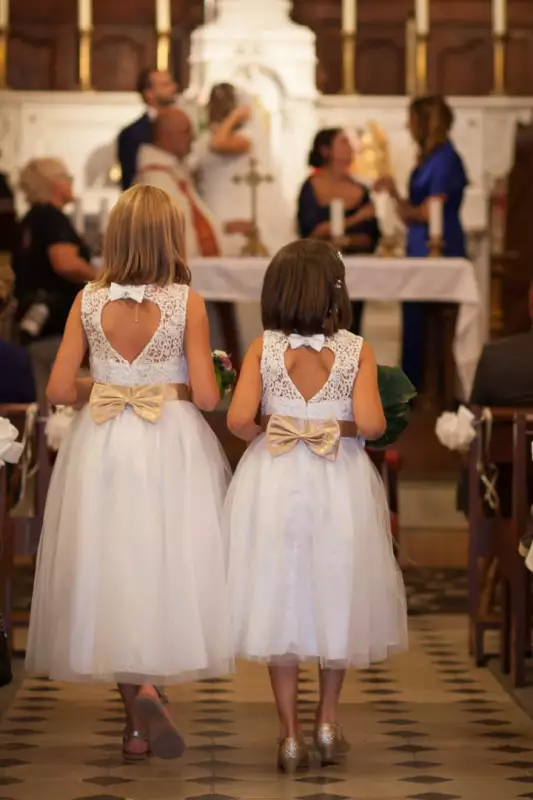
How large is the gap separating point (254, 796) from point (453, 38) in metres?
10.5

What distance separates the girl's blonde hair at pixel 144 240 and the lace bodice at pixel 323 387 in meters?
0.36

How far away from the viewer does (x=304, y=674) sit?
291 inches

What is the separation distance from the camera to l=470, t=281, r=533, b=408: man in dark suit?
25.5 ft

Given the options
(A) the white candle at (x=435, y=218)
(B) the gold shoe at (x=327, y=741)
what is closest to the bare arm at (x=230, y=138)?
(A) the white candle at (x=435, y=218)

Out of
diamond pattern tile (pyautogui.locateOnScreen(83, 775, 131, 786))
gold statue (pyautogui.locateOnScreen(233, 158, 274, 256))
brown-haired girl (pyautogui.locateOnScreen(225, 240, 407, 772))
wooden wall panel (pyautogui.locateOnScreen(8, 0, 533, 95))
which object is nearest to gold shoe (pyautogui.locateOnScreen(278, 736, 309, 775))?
brown-haired girl (pyautogui.locateOnScreen(225, 240, 407, 772))

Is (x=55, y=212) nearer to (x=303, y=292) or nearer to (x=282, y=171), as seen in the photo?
(x=282, y=171)

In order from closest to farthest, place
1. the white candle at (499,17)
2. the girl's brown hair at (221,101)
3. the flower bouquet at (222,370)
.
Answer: the flower bouquet at (222,370), the girl's brown hair at (221,101), the white candle at (499,17)

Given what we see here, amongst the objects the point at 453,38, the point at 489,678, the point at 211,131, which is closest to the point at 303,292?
the point at 489,678

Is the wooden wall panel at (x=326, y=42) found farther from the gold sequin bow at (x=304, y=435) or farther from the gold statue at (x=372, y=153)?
the gold sequin bow at (x=304, y=435)

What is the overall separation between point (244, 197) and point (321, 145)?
3.92 ft

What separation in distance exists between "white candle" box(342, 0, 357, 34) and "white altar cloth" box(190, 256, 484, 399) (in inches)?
114

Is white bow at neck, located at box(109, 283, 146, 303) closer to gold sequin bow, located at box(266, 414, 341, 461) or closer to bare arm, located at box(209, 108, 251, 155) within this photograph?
gold sequin bow, located at box(266, 414, 341, 461)

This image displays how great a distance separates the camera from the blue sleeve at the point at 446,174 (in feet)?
39.4

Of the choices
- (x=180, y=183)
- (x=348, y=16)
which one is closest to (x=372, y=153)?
(x=348, y=16)
